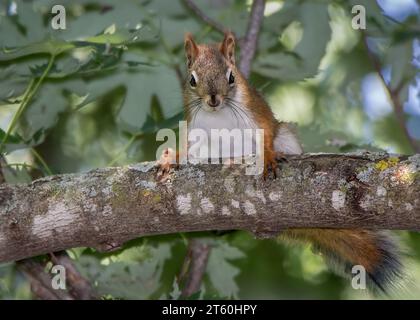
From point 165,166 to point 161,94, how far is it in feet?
2.75

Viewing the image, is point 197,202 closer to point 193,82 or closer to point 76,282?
point 193,82

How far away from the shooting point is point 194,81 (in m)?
3.00

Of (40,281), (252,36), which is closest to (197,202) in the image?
(40,281)

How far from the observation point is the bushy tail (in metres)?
2.72

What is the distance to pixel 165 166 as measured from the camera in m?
2.53

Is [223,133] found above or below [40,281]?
above

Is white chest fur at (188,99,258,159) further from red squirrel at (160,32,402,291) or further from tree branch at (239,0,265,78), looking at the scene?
tree branch at (239,0,265,78)

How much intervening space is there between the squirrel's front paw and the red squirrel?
0.01 meters

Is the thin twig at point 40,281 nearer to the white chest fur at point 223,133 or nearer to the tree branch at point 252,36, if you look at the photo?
the white chest fur at point 223,133

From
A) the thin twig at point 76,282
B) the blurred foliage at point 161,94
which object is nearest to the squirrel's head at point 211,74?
the blurred foliage at point 161,94

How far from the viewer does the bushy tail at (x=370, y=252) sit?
272cm

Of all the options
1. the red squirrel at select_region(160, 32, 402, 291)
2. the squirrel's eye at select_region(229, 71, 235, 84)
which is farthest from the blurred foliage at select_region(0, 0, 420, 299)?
the squirrel's eye at select_region(229, 71, 235, 84)
